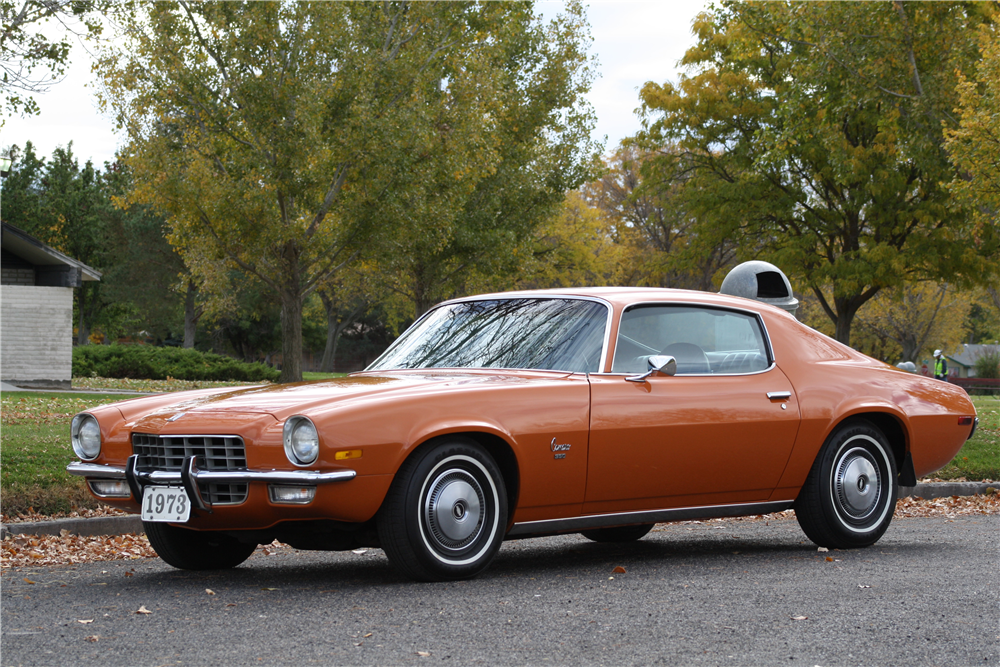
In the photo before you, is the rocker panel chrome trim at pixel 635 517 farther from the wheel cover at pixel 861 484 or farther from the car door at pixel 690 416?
the wheel cover at pixel 861 484

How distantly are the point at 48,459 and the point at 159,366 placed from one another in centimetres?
2417

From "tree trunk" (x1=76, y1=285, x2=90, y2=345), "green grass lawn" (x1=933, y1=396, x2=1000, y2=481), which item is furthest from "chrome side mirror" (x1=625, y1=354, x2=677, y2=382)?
"tree trunk" (x1=76, y1=285, x2=90, y2=345)

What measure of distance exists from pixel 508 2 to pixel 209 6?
864cm

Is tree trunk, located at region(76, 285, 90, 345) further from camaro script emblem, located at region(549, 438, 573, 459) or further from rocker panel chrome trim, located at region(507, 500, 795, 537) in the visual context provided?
camaro script emblem, located at region(549, 438, 573, 459)

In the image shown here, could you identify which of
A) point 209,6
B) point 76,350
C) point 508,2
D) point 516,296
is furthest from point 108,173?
point 516,296

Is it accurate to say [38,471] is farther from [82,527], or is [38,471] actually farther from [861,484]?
[861,484]

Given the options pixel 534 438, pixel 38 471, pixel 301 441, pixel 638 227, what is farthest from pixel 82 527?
pixel 638 227

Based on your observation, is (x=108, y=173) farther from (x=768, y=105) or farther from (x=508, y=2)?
(x=768, y=105)

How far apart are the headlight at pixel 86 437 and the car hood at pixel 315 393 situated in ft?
0.54

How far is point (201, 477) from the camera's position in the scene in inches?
198

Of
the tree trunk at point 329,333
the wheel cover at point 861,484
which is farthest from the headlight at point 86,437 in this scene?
the tree trunk at point 329,333

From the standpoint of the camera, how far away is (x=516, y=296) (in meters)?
6.57

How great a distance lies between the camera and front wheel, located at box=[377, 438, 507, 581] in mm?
5059

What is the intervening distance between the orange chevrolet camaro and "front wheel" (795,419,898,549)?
1 centimetres
